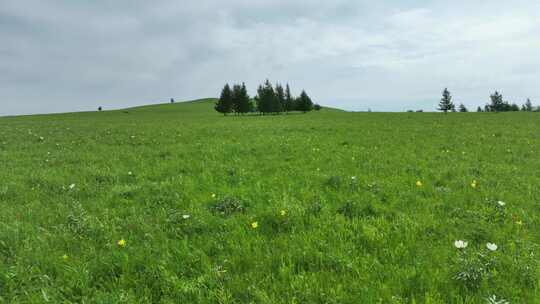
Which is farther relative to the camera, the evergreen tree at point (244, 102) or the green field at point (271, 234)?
the evergreen tree at point (244, 102)

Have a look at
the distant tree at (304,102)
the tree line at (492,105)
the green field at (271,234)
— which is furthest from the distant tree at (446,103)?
the green field at (271,234)

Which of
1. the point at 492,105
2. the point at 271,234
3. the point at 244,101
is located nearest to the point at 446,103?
the point at 492,105

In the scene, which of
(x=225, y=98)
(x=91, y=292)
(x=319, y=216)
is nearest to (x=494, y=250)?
(x=319, y=216)

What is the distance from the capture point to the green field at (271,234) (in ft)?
8.94

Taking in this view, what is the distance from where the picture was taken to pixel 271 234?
3805 millimetres

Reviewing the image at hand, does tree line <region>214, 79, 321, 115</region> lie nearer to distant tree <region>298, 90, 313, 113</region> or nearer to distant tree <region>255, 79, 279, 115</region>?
distant tree <region>255, 79, 279, 115</region>

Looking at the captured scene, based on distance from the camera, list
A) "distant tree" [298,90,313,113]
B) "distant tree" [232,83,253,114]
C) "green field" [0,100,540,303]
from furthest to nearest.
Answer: "distant tree" [298,90,313,113] → "distant tree" [232,83,253,114] → "green field" [0,100,540,303]

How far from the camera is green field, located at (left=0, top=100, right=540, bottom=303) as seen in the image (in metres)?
2.72

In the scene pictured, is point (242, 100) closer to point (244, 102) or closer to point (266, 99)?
point (244, 102)

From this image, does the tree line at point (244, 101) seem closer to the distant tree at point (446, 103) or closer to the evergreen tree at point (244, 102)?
the evergreen tree at point (244, 102)

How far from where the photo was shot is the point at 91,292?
2.83 m

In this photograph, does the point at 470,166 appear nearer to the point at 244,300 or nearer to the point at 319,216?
the point at 319,216

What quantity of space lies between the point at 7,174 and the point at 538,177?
39.4ft

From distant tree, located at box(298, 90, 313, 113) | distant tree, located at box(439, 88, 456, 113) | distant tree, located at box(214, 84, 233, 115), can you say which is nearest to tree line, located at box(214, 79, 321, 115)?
distant tree, located at box(214, 84, 233, 115)
